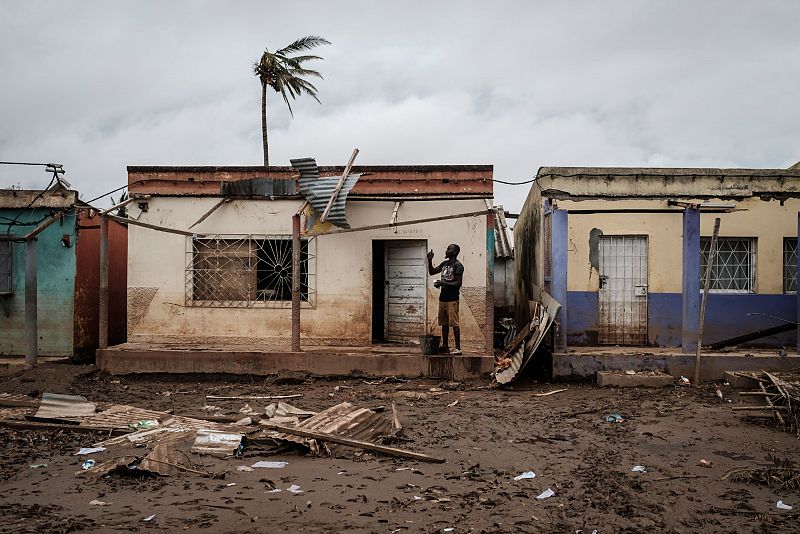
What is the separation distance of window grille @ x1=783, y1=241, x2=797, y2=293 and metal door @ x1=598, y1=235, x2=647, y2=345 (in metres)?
2.81

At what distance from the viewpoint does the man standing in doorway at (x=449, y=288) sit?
10023 millimetres

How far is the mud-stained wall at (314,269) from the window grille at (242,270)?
0.12 metres

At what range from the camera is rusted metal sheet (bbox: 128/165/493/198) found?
1133cm

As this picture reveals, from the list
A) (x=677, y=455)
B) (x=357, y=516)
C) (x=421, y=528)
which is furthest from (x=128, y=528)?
(x=677, y=455)

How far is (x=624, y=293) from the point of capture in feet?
40.7

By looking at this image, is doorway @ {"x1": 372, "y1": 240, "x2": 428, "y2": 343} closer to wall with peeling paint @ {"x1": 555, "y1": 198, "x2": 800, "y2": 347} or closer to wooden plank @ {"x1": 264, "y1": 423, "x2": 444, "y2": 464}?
wall with peeling paint @ {"x1": 555, "y1": 198, "x2": 800, "y2": 347}

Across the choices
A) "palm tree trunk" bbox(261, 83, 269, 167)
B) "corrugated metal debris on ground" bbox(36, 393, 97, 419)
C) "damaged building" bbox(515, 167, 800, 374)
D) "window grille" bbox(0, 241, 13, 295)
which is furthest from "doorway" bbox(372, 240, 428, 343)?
"palm tree trunk" bbox(261, 83, 269, 167)

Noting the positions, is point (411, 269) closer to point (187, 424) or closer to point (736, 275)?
point (187, 424)

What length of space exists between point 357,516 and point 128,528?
151 centimetres

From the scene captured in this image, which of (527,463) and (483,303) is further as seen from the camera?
(483,303)

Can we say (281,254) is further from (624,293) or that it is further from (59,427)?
(624,293)

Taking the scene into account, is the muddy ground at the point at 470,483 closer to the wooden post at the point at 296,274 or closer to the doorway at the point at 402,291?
the wooden post at the point at 296,274

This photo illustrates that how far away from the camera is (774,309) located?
12477mm

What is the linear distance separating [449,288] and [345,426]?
4137mm
